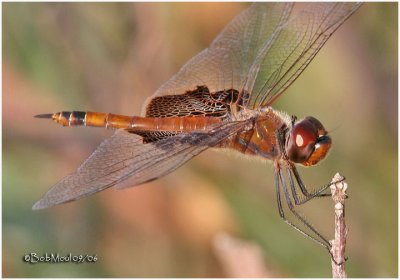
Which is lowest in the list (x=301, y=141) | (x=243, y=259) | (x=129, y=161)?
(x=243, y=259)

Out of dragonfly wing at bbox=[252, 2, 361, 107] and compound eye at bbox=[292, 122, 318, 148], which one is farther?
dragonfly wing at bbox=[252, 2, 361, 107]

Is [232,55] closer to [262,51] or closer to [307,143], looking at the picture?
[262,51]

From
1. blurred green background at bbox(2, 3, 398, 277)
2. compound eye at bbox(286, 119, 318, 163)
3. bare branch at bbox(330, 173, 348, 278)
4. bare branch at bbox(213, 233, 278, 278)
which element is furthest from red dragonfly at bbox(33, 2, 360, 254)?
bare branch at bbox(330, 173, 348, 278)

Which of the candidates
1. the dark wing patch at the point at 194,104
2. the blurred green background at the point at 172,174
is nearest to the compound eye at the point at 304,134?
the dark wing patch at the point at 194,104

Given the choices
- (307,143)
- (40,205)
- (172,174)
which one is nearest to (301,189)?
(307,143)

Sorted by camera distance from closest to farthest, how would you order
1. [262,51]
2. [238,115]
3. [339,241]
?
1. [339,241]
2. [238,115]
3. [262,51]

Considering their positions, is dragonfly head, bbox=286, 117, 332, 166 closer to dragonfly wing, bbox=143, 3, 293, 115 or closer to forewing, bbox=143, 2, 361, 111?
forewing, bbox=143, 2, 361, 111

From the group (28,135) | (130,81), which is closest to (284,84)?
(130,81)
